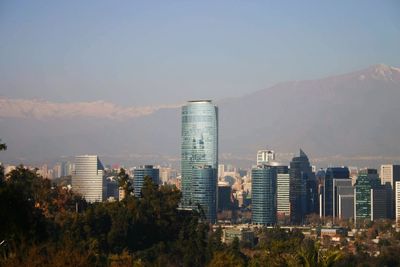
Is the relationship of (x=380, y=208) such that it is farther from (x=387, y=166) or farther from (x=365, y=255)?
(x=365, y=255)

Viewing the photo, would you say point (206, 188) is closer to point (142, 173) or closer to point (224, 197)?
point (224, 197)

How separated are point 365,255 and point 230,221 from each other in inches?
1238

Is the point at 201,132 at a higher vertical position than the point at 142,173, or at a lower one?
higher

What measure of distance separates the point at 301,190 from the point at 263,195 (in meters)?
3.14

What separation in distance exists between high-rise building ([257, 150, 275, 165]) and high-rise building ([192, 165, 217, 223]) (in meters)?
4.53

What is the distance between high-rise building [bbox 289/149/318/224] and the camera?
6875 centimetres

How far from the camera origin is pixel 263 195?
228 feet

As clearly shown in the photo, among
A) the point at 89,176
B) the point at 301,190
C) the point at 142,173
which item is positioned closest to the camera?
the point at 142,173

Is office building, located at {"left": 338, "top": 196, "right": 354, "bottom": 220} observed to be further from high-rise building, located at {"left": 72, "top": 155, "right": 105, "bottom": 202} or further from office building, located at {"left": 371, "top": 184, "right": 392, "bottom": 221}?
high-rise building, located at {"left": 72, "top": 155, "right": 105, "bottom": 202}

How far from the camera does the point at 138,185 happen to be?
218 feet

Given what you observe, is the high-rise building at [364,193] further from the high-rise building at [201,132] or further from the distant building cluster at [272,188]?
the high-rise building at [201,132]

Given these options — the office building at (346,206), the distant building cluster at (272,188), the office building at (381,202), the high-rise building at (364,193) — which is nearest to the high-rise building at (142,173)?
the distant building cluster at (272,188)

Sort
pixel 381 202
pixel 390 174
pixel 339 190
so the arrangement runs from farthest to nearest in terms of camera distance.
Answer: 1. pixel 390 174
2. pixel 339 190
3. pixel 381 202

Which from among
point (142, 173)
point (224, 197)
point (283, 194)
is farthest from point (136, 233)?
point (224, 197)
